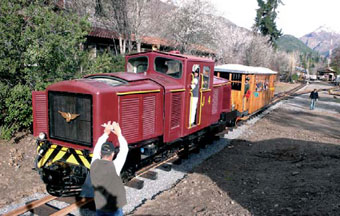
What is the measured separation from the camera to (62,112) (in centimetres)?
592

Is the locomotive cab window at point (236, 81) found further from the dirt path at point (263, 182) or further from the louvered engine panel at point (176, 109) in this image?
the louvered engine panel at point (176, 109)

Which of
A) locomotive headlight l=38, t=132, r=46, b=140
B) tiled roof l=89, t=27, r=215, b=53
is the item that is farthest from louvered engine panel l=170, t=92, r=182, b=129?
tiled roof l=89, t=27, r=215, b=53

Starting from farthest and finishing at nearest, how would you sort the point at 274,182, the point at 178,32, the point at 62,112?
1. the point at 178,32
2. the point at 274,182
3. the point at 62,112

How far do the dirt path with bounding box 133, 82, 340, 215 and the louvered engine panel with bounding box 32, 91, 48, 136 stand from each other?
3127 mm

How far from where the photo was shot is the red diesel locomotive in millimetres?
5539

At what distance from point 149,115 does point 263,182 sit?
3.43 metres

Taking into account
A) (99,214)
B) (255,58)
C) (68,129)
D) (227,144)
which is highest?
(255,58)

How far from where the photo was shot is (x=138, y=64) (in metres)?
8.12

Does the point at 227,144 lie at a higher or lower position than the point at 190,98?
lower

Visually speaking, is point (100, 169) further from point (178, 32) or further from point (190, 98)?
point (178, 32)

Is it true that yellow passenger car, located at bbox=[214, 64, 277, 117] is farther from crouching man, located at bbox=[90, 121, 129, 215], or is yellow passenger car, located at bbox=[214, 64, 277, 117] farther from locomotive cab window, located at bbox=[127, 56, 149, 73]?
crouching man, located at bbox=[90, 121, 129, 215]

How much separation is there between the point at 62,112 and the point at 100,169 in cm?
293

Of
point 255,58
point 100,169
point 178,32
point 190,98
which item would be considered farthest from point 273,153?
point 255,58

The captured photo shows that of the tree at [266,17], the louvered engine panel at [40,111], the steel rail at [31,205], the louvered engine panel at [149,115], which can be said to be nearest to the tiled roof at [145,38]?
the louvered engine panel at [40,111]
